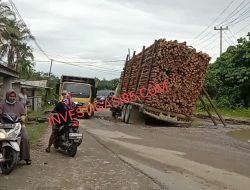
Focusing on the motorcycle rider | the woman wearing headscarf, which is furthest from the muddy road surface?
the woman wearing headscarf

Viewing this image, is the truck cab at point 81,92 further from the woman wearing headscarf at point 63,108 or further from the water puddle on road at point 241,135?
the woman wearing headscarf at point 63,108

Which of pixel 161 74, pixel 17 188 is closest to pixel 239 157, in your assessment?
pixel 17 188

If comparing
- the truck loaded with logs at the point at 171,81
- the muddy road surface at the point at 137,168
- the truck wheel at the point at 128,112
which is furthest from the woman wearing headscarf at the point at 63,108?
the truck wheel at the point at 128,112

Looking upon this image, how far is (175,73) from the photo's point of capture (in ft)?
74.8

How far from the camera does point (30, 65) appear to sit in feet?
163

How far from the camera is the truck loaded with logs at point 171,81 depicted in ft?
73.7

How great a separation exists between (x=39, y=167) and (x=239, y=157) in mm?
5478

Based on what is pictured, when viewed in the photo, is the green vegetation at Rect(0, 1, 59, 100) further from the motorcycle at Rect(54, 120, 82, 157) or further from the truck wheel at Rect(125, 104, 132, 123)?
the motorcycle at Rect(54, 120, 82, 157)

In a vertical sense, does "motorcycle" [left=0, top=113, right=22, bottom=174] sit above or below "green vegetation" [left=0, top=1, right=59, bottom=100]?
below

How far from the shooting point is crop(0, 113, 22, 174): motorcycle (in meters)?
8.83

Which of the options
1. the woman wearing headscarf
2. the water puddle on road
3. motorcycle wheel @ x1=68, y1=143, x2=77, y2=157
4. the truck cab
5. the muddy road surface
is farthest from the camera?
the truck cab

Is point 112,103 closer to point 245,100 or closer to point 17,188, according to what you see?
point 245,100

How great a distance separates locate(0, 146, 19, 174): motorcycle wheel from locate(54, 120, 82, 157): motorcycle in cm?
239

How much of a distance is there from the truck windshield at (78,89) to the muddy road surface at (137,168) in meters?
13.0
